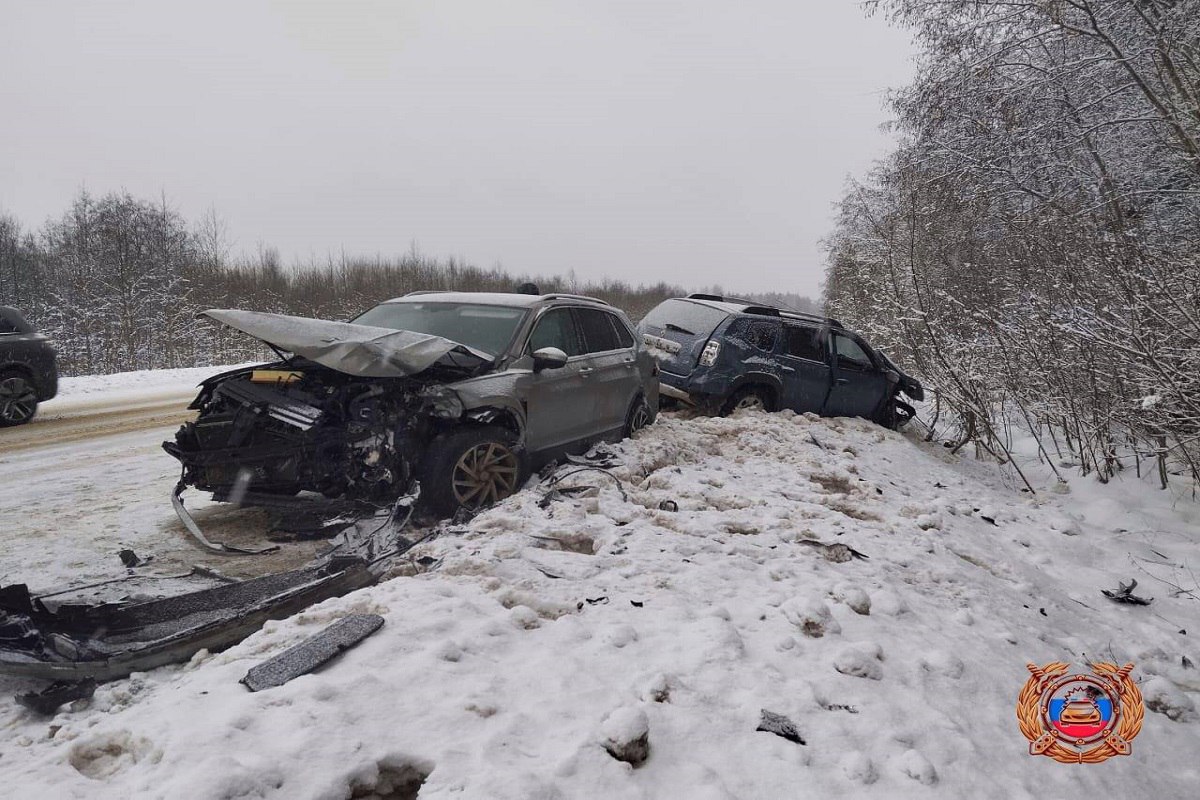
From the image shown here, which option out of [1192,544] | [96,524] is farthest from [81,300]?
[1192,544]

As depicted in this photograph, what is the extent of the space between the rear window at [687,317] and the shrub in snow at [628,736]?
262 inches

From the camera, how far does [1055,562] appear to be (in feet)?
17.0

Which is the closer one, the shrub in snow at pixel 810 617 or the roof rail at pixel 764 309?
the shrub in snow at pixel 810 617

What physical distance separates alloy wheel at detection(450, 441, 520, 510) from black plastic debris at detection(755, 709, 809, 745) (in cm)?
278

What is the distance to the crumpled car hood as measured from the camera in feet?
13.5

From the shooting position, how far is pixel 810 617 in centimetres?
310

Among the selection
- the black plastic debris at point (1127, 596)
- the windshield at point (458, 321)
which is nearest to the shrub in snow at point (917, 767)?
the black plastic debris at point (1127, 596)

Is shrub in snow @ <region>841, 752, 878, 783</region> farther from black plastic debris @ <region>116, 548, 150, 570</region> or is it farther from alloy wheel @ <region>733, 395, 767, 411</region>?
alloy wheel @ <region>733, 395, 767, 411</region>

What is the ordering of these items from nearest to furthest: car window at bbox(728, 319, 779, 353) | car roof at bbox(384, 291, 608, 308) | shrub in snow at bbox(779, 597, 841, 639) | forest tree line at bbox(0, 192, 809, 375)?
shrub in snow at bbox(779, 597, 841, 639) < car roof at bbox(384, 291, 608, 308) < car window at bbox(728, 319, 779, 353) < forest tree line at bbox(0, 192, 809, 375)

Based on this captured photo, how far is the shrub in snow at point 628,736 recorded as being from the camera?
2.04m

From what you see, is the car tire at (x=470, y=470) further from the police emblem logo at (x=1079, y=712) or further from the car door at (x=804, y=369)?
the car door at (x=804, y=369)

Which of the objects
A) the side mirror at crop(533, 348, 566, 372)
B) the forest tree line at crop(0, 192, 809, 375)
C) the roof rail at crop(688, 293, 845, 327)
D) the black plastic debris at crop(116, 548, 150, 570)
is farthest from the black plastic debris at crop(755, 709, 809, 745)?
the forest tree line at crop(0, 192, 809, 375)

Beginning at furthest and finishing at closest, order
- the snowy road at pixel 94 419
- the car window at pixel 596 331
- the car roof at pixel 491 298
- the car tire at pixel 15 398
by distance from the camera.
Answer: the car tire at pixel 15 398 → the snowy road at pixel 94 419 → the car window at pixel 596 331 → the car roof at pixel 491 298

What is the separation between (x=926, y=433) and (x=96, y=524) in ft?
38.0
